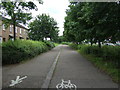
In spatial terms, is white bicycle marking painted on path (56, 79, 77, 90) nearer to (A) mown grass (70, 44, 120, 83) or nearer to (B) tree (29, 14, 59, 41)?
(A) mown grass (70, 44, 120, 83)

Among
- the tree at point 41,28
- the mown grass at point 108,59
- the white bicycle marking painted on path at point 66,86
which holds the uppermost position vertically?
the tree at point 41,28

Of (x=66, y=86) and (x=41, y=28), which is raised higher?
(x=41, y=28)

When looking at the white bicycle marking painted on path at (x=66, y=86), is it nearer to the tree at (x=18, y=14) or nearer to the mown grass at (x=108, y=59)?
the mown grass at (x=108, y=59)

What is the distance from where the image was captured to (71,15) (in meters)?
12.1

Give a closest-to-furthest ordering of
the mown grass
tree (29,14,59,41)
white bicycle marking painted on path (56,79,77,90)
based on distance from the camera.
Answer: white bicycle marking painted on path (56,79,77,90) < the mown grass < tree (29,14,59,41)

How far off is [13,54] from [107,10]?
6898 mm

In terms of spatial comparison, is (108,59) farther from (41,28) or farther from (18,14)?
(41,28)

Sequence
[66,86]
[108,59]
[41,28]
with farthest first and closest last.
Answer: [41,28] < [108,59] < [66,86]

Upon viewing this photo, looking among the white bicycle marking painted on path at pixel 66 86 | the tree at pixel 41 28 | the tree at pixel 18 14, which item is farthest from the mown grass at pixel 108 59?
the tree at pixel 41 28

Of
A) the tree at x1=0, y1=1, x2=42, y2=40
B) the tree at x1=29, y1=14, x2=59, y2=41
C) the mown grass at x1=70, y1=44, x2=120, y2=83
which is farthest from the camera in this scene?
the tree at x1=29, y1=14, x2=59, y2=41

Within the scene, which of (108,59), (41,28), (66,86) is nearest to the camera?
(66,86)

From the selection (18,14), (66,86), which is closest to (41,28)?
(18,14)

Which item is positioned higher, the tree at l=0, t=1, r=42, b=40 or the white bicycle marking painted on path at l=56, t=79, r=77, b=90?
the tree at l=0, t=1, r=42, b=40

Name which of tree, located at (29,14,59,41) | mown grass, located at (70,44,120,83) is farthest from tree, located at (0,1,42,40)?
tree, located at (29,14,59,41)
